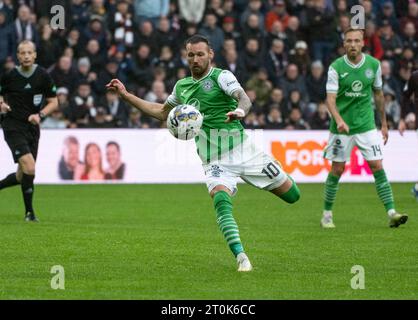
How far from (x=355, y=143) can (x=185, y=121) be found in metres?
5.18

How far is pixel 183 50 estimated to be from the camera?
990 inches

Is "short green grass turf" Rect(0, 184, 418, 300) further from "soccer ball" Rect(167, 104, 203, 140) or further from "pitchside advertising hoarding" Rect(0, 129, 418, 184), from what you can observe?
"pitchside advertising hoarding" Rect(0, 129, 418, 184)

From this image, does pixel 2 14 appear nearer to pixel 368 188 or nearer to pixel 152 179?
pixel 152 179

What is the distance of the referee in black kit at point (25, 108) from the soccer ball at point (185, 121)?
18.5 feet

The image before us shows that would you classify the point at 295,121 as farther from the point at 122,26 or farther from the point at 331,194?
the point at 331,194

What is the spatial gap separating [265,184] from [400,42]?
17.7 meters

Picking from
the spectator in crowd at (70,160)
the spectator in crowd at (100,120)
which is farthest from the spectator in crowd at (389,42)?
the spectator in crowd at (70,160)

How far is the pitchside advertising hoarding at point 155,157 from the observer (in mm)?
22125

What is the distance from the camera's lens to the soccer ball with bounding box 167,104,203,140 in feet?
31.8

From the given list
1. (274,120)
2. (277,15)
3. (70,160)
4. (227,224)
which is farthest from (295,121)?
(227,224)

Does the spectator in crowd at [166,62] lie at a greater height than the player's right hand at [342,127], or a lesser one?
greater

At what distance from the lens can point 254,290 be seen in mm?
8750

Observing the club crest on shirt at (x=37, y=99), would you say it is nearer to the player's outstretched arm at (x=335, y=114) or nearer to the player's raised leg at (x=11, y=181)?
the player's raised leg at (x=11, y=181)

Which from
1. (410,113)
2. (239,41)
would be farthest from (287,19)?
(410,113)
